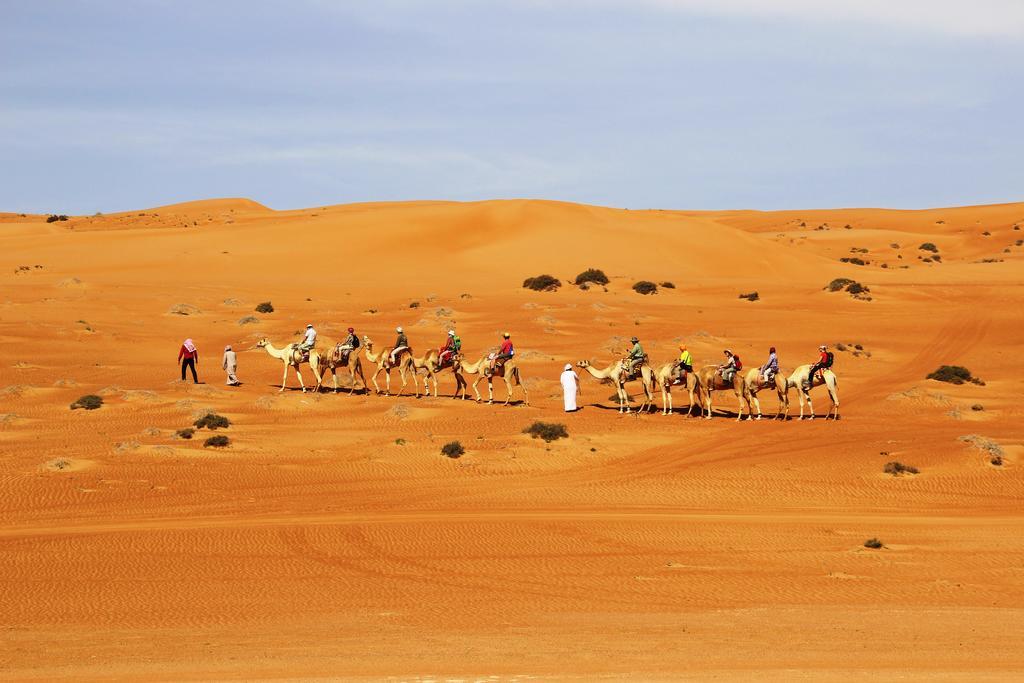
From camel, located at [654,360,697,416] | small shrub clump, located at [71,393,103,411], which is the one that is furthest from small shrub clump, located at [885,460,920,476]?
small shrub clump, located at [71,393,103,411]

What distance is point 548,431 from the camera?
2511cm

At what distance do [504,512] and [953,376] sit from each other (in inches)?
852

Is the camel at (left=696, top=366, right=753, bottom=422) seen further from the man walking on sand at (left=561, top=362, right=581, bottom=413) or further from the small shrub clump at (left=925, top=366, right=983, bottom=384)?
the small shrub clump at (left=925, top=366, right=983, bottom=384)

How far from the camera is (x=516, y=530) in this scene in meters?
17.4

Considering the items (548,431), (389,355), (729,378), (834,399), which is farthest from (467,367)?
(834,399)

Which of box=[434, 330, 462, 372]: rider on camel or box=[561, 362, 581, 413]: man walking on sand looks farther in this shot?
box=[434, 330, 462, 372]: rider on camel

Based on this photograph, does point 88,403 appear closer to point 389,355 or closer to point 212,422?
point 212,422

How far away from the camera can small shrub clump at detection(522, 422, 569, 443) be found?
82.0 feet

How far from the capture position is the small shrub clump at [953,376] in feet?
117

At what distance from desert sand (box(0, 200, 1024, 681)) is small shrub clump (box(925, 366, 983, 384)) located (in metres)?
0.66

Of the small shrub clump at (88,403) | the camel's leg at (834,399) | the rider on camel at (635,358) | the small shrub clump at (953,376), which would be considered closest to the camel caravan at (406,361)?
the rider on camel at (635,358)

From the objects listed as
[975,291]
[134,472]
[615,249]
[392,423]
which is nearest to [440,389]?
[392,423]

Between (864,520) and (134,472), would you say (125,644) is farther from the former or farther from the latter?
(864,520)

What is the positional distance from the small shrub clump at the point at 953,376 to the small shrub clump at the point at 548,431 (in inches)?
616
